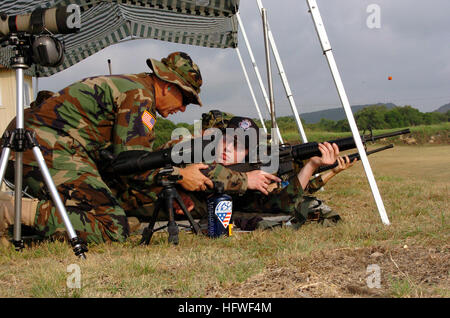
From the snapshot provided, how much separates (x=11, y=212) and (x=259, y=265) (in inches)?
83.0

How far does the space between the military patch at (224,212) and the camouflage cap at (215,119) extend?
1357mm

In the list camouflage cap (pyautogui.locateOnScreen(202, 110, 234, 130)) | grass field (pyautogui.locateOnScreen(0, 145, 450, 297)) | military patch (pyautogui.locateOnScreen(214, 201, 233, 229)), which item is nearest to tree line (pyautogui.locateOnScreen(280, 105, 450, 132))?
camouflage cap (pyautogui.locateOnScreen(202, 110, 234, 130))

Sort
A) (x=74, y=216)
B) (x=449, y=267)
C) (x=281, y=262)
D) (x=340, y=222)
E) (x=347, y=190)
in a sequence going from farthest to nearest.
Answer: (x=347, y=190) < (x=340, y=222) < (x=74, y=216) < (x=281, y=262) < (x=449, y=267)

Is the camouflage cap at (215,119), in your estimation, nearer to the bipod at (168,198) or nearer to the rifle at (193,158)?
the rifle at (193,158)

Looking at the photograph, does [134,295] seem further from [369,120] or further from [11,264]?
[369,120]

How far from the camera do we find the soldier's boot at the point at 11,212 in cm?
336

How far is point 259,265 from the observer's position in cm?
255

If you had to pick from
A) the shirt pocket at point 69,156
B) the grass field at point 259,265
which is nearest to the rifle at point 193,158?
the shirt pocket at point 69,156

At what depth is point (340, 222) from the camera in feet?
13.5

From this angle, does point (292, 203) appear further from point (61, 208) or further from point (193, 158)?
point (61, 208)

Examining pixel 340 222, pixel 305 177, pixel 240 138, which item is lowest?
pixel 340 222

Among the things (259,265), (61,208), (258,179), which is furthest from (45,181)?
(258,179)

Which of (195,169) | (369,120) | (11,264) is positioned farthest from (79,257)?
(369,120)

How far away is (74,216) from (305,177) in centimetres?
215
